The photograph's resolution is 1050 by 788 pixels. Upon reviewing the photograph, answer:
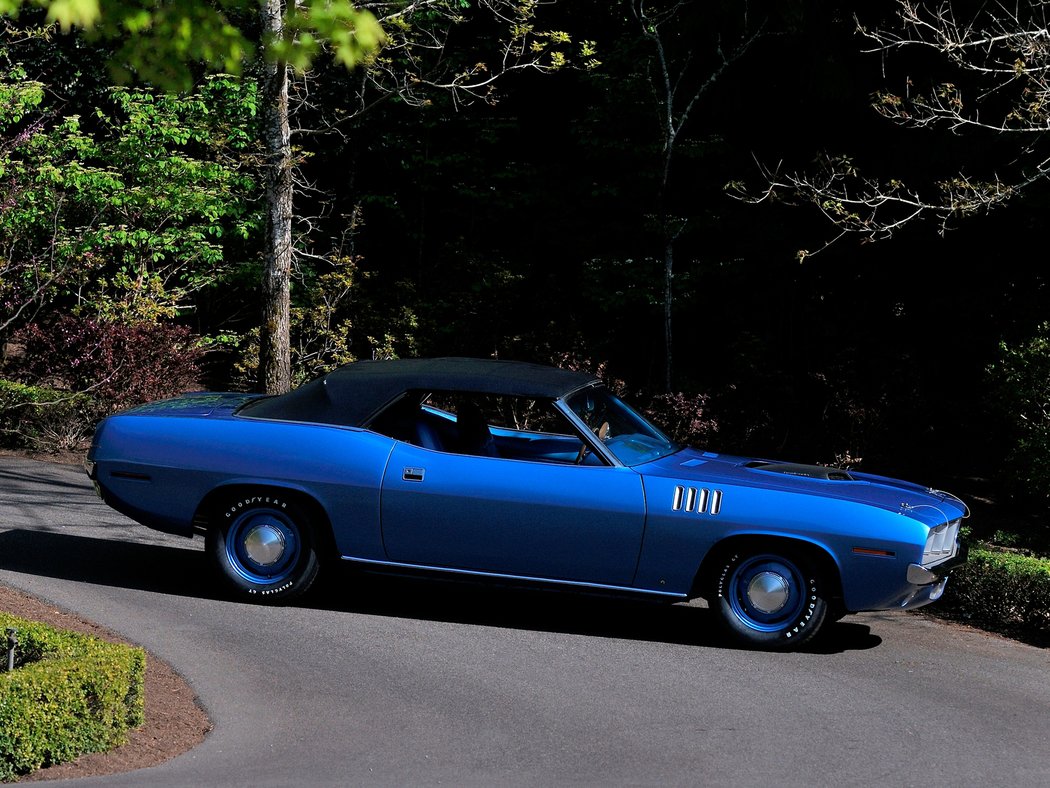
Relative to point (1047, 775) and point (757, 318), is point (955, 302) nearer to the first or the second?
point (757, 318)

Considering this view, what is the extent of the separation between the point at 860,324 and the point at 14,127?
1430cm

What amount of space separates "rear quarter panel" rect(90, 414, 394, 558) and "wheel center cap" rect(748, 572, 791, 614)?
2.40 m

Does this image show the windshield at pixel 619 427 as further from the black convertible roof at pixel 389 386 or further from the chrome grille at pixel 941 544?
the chrome grille at pixel 941 544

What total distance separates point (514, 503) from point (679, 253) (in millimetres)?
14529

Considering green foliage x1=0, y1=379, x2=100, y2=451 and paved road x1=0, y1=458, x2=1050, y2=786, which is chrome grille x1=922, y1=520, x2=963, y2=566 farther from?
green foliage x1=0, y1=379, x2=100, y2=451

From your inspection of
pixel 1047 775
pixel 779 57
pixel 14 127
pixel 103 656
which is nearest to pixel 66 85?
pixel 14 127

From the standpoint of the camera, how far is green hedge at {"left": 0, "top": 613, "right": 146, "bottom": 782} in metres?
5.64

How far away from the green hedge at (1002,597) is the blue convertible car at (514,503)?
101 centimetres

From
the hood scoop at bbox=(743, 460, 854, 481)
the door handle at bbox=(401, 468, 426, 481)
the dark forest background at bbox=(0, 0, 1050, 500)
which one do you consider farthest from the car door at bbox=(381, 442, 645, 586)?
the dark forest background at bbox=(0, 0, 1050, 500)

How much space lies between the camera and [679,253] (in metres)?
22.0

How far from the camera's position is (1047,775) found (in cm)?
612

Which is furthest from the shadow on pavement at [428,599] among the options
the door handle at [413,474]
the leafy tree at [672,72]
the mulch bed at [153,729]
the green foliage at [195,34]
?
the leafy tree at [672,72]

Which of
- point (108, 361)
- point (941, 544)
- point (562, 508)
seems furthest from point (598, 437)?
point (108, 361)

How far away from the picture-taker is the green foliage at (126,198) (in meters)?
18.9
